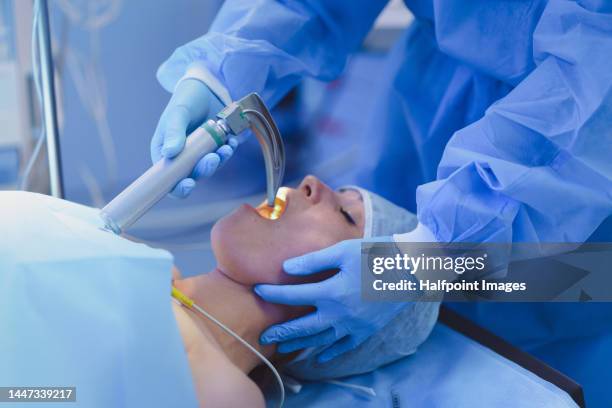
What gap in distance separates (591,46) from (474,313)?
0.75 meters

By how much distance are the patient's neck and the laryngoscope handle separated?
0.23m

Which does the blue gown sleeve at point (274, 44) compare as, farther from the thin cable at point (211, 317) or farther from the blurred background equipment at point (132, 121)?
the blurred background equipment at point (132, 121)

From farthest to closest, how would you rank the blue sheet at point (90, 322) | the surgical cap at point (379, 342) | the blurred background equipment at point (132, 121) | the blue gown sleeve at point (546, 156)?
the blurred background equipment at point (132, 121) → the surgical cap at point (379, 342) → the blue gown sleeve at point (546, 156) → the blue sheet at point (90, 322)

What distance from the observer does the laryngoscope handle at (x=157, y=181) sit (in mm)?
1003

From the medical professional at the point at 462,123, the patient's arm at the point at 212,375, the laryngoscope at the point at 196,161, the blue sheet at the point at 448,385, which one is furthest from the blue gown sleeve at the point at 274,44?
the blue sheet at the point at 448,385

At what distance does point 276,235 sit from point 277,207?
0.10 meters

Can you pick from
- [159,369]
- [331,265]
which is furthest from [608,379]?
[159,369]

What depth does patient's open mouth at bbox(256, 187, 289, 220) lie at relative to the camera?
53.3 inches

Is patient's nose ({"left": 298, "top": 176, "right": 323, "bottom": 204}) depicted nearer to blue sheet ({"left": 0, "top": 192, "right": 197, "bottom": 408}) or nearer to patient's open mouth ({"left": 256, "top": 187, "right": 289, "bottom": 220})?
patient's open mouth ({"left": 256, "top": 187, "right": 289, "bottom": 220})

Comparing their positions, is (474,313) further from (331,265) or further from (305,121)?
(305,121)

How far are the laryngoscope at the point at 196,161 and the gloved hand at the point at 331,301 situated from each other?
21 centimetres

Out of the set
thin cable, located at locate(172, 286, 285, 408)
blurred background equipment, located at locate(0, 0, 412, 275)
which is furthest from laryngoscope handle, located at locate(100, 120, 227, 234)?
blurred background equipment, located at locate(0, 0, 412, 275)

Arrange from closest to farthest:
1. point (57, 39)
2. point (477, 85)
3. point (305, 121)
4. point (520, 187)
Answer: point (520, 187), point (477, 85), point (57, 39), point (305, 121)

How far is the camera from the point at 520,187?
3.61 ft
